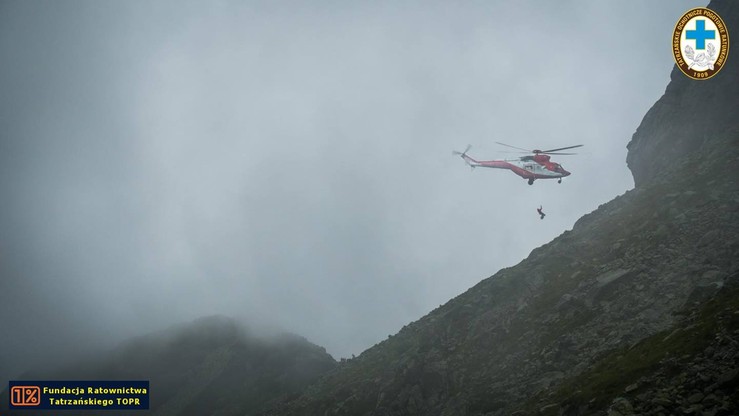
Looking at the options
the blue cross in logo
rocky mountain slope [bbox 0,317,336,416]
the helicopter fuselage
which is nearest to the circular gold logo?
the blue cross in logo

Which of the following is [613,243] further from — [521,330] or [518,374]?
[518,374]

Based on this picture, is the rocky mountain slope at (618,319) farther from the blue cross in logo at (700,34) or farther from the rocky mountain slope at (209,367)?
the rocky mountain slope at (209,367)

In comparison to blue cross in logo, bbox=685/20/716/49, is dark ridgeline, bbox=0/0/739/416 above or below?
below

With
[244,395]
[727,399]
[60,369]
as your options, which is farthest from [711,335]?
[60,369]

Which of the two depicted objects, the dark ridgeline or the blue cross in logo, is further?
the blue cross in logo

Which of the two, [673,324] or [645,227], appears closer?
[673,324]

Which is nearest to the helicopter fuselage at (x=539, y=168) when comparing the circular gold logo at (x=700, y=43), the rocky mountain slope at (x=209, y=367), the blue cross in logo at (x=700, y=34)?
the circular gold logo at (x=700, y=43)

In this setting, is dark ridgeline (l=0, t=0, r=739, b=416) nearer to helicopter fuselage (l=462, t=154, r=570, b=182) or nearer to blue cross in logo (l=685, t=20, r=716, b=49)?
blue cross in logo (l=685, t=20, r=716, b=49)

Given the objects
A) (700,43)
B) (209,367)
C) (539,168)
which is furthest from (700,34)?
(209,367)
